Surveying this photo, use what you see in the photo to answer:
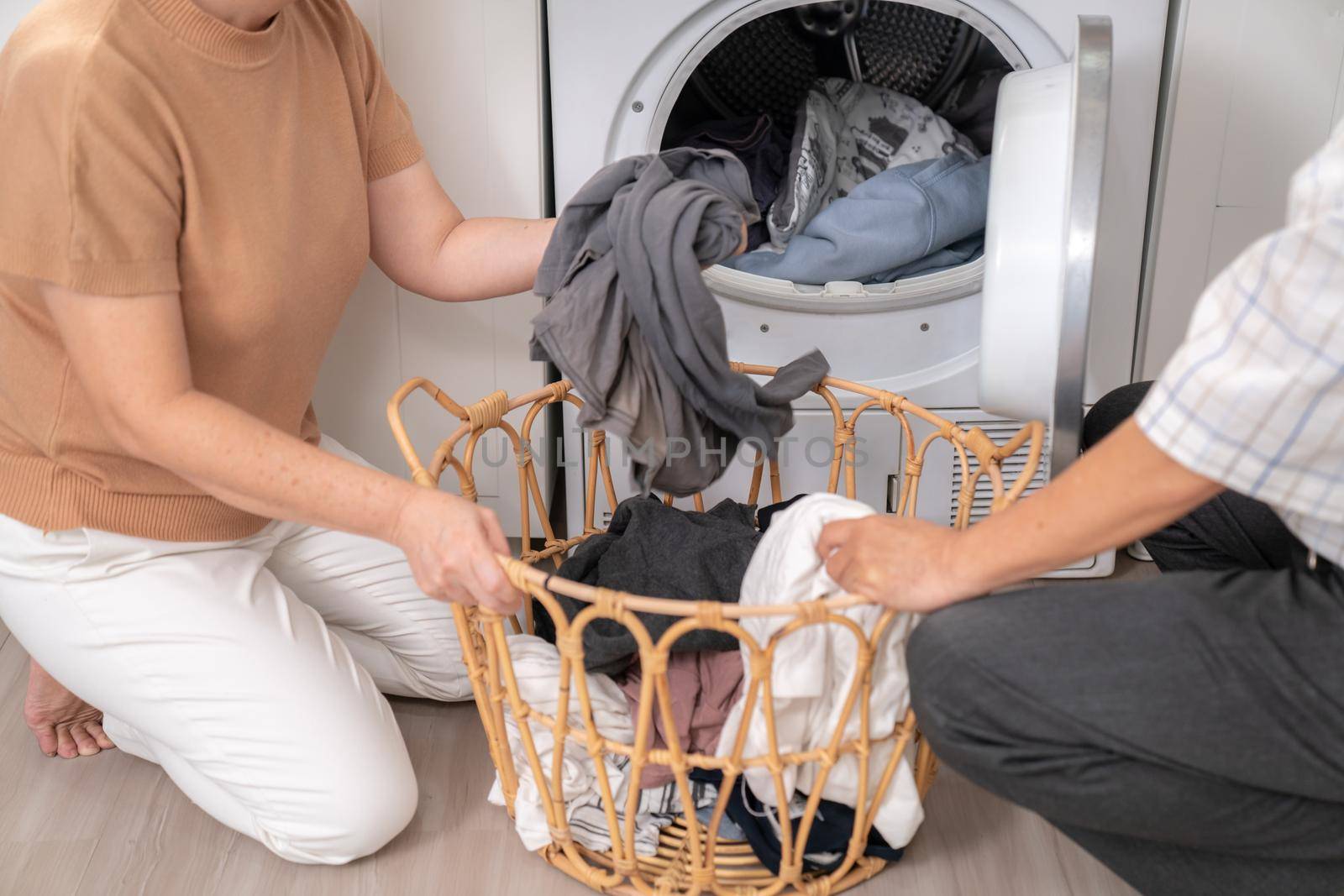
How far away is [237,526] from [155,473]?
4.3 inches

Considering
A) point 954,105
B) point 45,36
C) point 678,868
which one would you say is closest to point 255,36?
point 45,36

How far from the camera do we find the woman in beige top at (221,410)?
1025 millimetres

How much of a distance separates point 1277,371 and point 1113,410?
0.60 metres

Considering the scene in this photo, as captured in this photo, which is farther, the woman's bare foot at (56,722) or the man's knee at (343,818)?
the woman's bare foot at (56,722)

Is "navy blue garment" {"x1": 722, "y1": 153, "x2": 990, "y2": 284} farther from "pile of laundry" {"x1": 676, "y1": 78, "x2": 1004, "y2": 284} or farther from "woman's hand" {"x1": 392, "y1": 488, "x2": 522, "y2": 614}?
"woman's hand" {"x1": 392, "y1": 488, "x2": 522, "y2": 614}

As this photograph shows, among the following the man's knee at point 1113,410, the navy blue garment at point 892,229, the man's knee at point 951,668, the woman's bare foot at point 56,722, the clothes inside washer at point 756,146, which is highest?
the clothes inside washer at point 756,146

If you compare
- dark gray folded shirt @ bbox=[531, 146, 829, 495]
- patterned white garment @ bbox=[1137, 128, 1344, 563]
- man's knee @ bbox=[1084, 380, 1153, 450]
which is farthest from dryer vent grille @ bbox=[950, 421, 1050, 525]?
patterned white garment @ bbox=[1137, 128, 1344, 563]

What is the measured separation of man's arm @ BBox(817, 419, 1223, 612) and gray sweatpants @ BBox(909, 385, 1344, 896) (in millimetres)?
39

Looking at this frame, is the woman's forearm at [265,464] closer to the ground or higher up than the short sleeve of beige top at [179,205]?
closer to the ground

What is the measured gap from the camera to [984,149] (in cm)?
173

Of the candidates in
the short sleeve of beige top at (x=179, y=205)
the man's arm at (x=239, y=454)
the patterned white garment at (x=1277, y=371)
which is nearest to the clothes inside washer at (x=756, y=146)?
the short sleeve of beige top at (x=179, y=205)

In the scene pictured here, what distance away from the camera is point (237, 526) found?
1295 mm

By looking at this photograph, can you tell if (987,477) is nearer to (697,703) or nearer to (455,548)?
(697,703)

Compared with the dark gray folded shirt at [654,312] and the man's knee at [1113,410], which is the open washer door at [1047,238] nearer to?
the man's knee at [1113,410]
